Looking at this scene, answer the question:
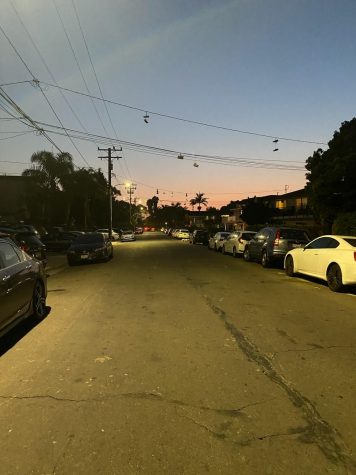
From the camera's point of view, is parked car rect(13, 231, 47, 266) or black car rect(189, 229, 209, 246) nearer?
parked car rect(13, 231, 47, 266)

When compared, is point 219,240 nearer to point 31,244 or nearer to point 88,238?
point 88,238

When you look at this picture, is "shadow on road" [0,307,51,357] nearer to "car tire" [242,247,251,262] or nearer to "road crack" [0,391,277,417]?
"road crack" [0,391,277,417]

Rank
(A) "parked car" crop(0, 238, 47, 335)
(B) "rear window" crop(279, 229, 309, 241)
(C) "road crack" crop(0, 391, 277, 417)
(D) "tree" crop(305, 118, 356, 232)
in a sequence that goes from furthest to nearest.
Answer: (D) "tree" crop(305, 118, 356, 232), (B) "rear window" crop(279, 229, 309, 241), (A) "parked car" crop(0, 238, 47, 335), (C) "road crack" crop(0, 391, 277, 417)

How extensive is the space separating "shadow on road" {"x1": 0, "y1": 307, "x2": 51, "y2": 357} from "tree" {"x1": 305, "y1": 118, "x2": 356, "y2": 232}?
78.3 ft

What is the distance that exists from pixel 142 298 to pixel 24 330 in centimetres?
341

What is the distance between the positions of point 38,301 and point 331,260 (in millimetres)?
7380

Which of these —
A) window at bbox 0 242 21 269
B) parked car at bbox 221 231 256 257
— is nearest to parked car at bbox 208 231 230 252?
parked car at bbox 221 231 256 257

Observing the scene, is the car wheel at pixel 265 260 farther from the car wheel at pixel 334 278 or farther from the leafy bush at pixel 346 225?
the leafy bush at pixel 346 225

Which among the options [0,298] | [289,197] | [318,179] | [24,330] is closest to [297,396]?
[0,298]

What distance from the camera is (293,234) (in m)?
17.8

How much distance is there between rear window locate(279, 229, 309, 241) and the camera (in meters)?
17.6

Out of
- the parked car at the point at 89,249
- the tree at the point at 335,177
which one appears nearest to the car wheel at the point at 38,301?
the parked car at the point at 89,249

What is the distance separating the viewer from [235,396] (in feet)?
Answer: 14.6

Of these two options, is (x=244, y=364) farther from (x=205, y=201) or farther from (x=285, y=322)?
(x=205, y=201)
